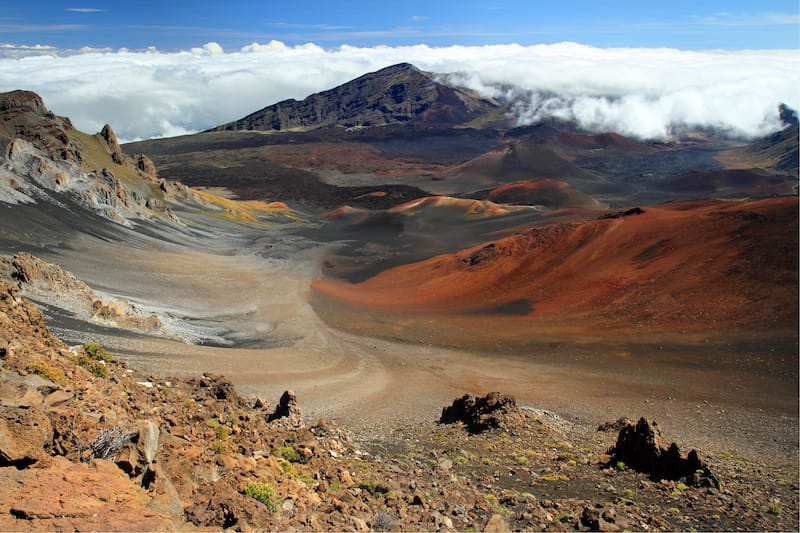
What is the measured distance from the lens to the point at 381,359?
24.5 metres

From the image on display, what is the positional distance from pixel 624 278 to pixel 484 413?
18.8 metres

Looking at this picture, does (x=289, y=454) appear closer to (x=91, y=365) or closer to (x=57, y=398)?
(x=57, y=398)

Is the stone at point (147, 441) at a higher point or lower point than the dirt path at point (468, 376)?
higher

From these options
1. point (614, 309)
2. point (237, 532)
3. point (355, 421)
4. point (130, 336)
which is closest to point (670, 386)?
point (614, 309)

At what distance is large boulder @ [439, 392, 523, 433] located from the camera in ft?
48.6

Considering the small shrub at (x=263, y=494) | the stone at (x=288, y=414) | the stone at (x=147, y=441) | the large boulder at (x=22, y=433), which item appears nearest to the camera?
the large boulder at (x=22, y=433)

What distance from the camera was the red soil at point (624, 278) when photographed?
25.8 meters

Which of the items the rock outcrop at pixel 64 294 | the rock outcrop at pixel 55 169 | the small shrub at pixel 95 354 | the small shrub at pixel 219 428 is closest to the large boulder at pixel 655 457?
the small shrub at pixel 219 428

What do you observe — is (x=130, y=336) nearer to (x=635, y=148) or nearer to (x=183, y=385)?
(x=183, y=385)

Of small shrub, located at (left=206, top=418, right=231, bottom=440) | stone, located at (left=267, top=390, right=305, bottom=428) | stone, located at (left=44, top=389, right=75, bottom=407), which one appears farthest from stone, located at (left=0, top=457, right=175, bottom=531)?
stone, located at (left=267, top=390, right=305, bottom=428)

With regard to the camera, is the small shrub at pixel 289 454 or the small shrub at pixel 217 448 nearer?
the small shrub at pixel 217 448

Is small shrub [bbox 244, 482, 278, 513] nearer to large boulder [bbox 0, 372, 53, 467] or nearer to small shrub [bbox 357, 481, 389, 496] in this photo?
small shrub [bbox 357, 481, 389, 496]

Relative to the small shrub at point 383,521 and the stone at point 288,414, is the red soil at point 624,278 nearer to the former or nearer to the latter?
the stone at point 288,414

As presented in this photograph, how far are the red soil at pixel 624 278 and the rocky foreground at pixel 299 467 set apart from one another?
41.4ft
